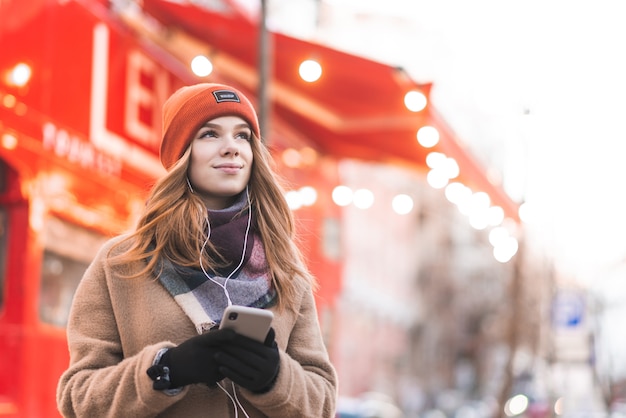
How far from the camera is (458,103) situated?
1569 inches

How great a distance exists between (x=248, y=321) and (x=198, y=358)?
0.48 feet

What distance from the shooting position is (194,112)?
276 centimetres

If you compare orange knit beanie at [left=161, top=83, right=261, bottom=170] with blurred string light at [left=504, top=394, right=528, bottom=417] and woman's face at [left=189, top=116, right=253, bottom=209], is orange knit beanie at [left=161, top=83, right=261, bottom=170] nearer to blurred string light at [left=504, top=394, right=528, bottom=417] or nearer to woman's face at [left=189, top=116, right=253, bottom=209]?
woman's face at [left=189, top=116, right=253, bottom=209]

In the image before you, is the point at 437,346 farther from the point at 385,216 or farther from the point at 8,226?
the point at 8,226

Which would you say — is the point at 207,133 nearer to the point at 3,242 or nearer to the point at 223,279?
the point at 223,279

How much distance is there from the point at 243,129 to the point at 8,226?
184 inches

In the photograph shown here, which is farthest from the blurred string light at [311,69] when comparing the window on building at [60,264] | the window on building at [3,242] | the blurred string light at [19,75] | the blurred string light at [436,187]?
the window on building at [3,242]

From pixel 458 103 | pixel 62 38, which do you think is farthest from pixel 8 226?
pixel 458 103

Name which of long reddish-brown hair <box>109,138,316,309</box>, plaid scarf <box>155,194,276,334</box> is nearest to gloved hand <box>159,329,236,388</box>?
Result: plaid scarf <box>155,194,276,334</box>

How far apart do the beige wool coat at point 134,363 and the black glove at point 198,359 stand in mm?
71

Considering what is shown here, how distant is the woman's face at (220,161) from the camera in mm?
2715

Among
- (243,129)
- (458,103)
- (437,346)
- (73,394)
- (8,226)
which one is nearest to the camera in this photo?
(73,394)

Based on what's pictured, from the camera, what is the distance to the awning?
943cm

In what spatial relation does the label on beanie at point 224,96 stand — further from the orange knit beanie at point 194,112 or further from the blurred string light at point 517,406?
the blurred string light at point 517,406
